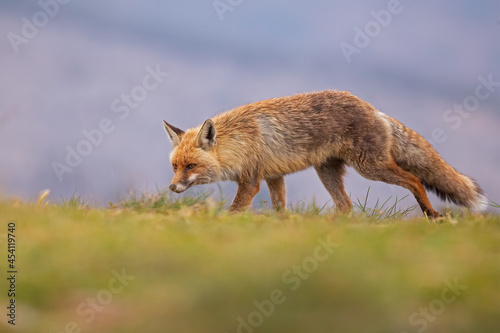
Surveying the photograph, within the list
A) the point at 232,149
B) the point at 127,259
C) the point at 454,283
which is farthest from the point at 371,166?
the point at 127,259

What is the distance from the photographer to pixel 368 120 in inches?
293

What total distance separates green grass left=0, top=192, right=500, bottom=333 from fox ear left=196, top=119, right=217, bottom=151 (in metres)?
3.01

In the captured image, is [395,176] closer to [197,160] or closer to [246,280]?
[197,160]

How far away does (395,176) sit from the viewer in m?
7.22

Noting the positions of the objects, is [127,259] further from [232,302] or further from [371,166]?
[371,166]

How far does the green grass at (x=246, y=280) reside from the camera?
2.51m

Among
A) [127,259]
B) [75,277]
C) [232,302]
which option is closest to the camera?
[232,302]

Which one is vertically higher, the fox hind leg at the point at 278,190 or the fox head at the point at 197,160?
the fox head at the point at 197,160

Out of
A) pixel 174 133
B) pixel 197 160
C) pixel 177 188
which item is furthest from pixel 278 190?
pixel 174 133

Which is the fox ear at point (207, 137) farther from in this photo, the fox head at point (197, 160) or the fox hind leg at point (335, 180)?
the fox hind leg at point (335, 180)

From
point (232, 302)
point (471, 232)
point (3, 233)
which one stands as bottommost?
point (471, 232)

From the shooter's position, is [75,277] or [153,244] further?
[153,244]

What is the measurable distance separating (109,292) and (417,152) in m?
5.95

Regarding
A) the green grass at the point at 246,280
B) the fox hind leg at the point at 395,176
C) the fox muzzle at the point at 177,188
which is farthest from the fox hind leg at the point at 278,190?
the green grass at the point at 246,280
